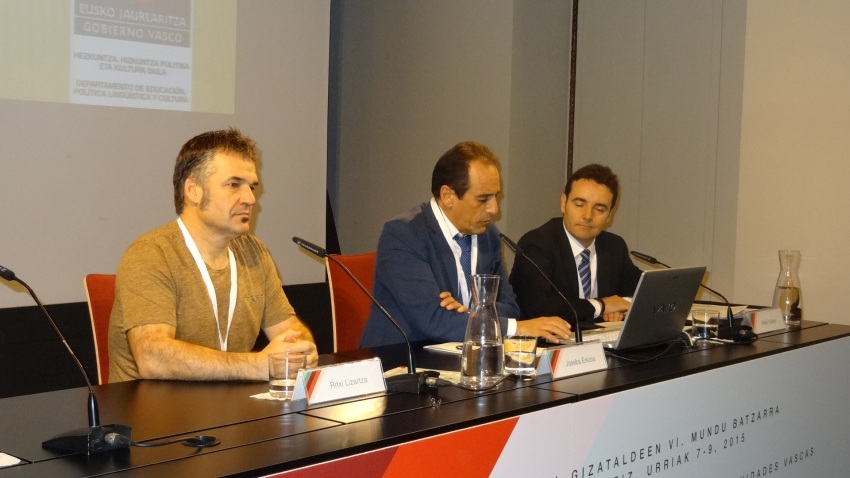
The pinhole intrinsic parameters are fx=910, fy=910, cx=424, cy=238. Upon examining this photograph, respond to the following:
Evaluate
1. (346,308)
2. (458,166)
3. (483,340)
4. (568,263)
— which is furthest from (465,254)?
(483,340)

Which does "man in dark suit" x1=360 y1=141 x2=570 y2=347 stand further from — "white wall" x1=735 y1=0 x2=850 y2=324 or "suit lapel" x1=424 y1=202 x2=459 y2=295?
"white wall" x1=735 y1=0 x2=850 y2=324

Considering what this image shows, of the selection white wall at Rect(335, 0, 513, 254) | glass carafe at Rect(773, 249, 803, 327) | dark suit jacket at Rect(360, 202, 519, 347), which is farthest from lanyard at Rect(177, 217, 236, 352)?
white wall at Rect(335, 0, 513, 254)

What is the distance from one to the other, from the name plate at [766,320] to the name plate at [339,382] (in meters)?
1.52

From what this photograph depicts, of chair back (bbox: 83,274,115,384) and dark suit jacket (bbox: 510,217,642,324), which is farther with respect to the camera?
dark suit jacket (bbox: 510,217,642,324)

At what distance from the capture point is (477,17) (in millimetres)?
5184

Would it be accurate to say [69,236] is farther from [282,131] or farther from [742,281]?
[742,281]

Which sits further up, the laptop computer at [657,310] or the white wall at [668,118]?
the white wall at [668,118]

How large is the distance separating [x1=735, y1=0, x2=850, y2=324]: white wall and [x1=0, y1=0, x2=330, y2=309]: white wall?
2.19 meters

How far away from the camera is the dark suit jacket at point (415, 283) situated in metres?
2.68

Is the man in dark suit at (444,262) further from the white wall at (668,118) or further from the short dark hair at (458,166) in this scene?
the white wall at (668,118)

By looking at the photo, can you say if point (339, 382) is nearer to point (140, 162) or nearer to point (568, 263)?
point (568, 263)

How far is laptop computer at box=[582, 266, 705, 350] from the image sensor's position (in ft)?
7.76

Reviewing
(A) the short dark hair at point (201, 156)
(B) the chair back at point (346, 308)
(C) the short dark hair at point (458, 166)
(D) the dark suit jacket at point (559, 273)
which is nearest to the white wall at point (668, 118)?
(D) the dark suit jacket at point (559, 273)

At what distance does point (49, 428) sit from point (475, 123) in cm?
389
